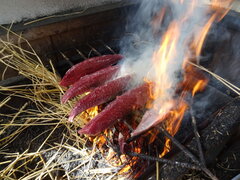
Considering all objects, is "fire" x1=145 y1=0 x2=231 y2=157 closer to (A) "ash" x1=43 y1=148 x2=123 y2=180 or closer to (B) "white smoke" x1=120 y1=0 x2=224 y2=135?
(B) "white smoke" x1=120 y1=0 x2=224 y2=135

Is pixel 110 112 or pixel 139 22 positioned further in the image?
pixel 139 22

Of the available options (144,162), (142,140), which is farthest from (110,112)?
(144,162)

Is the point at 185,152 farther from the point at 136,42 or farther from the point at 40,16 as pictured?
the point at 40,16

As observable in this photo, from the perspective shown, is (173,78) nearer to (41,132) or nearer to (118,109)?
(118,109)

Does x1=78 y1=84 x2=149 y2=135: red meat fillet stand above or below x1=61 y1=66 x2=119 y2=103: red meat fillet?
below

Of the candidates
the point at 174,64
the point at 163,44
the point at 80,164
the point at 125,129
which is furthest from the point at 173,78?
the point at 80,164

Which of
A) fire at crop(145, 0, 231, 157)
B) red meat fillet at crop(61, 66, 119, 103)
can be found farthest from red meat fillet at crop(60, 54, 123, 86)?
fire at crop(145, 0, 231, 157)

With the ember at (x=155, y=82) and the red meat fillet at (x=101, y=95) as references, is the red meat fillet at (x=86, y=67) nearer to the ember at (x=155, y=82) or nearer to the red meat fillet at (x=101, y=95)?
the ember at (x=155, y=82)
